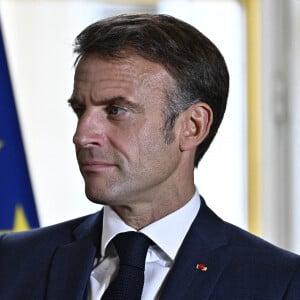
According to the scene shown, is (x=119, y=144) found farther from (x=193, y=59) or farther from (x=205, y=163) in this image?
(x=205, y=163)

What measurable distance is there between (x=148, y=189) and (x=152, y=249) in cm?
13

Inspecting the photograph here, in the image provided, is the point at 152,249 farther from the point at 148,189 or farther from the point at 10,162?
the point at 10,162

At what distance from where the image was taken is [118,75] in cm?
155

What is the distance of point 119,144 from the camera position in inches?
60.6

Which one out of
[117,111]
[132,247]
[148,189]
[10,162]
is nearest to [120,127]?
[117,111]

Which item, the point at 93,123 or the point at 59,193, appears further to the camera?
the point at 59,193

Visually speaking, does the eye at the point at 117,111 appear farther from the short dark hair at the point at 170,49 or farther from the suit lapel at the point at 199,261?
the suit lapel at the point at 199,261

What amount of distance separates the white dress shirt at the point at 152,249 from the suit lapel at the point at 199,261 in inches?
0.8

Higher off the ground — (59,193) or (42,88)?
(42,88)

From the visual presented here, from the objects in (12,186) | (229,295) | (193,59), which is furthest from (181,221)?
(12,186)

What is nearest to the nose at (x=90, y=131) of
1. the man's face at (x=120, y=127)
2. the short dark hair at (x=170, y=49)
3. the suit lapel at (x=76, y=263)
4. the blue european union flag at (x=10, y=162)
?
the man's face at (x=120, y=127)

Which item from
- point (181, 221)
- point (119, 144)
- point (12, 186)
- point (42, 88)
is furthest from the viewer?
point (42, 88)

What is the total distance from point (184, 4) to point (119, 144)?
1.62 meters

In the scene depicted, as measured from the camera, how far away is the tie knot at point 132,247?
1.59 metres
